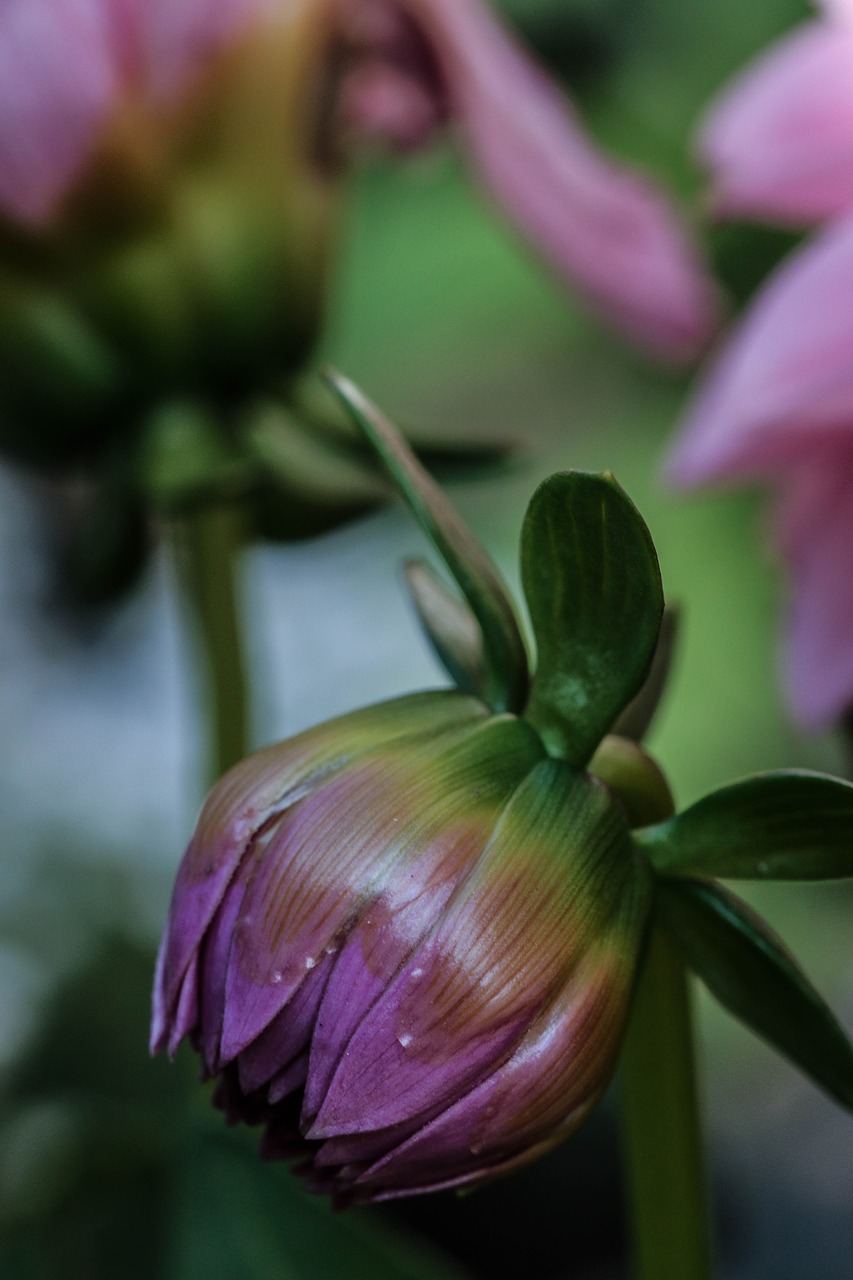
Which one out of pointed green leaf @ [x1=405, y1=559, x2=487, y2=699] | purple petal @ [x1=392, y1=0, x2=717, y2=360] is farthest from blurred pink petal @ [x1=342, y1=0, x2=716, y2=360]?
pointed green leaf @ [x1=405, y1=559, x2=487, y2=699]

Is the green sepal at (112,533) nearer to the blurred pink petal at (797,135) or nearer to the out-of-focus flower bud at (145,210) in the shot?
the out-of-focus flower bud at (145,210)

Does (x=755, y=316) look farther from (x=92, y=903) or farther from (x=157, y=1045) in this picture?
(x=92, y=903)

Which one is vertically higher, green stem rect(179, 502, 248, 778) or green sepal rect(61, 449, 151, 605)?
green sepal rect(61, 449, 151, 605)

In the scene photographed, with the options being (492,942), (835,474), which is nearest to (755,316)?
(835,474)

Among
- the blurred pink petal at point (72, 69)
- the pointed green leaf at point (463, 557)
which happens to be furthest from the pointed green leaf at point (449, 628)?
the blurred pink petal at point (72, 69)

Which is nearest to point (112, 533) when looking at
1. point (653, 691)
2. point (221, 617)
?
point (221, 617)

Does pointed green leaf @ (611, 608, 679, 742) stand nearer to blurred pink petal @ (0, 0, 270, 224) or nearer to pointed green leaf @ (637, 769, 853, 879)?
pointed green leaf @ (637, 769, 853, 879)
